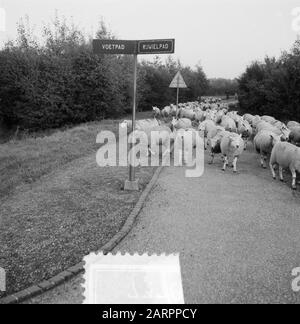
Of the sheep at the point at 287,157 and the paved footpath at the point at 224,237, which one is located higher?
the sheep at the point at 287,157

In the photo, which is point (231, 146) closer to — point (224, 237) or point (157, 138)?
point (157, 138)

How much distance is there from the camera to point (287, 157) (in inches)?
505

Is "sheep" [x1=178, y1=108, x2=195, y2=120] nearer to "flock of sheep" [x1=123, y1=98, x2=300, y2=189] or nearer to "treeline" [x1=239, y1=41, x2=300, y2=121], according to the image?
"treeline" [x1=239, y1=41, x2=300, y2=121]

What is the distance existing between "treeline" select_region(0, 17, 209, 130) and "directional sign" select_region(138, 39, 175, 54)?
24247 mm

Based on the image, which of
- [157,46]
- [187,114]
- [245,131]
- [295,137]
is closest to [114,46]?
[157,46]

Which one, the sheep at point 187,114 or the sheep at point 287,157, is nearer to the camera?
the sheep at point 287,157

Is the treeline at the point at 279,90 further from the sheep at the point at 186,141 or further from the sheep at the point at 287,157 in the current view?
the sheep at the point at 287,157

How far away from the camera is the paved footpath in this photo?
251 inches

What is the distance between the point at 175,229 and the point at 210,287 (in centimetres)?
246

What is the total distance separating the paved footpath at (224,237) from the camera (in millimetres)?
6375

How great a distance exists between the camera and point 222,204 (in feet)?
34.8

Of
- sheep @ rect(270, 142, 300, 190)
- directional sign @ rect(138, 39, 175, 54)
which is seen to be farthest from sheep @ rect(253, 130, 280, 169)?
directional sign @ rect(138, 39, 175, 54)

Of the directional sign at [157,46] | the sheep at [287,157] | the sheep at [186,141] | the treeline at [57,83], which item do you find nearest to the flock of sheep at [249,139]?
the sheep at [287,157]

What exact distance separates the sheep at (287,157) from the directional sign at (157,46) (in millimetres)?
5213
